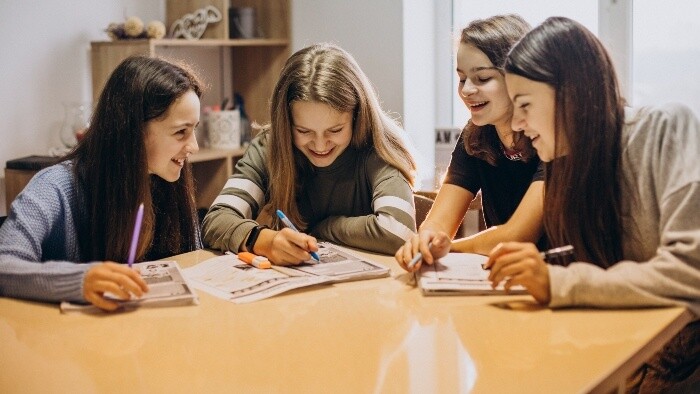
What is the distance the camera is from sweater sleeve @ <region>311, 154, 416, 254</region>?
6.79ft

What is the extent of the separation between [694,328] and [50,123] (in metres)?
2.58

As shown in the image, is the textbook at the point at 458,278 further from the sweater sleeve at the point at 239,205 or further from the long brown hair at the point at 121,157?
the long brown hair at the point at 121,157

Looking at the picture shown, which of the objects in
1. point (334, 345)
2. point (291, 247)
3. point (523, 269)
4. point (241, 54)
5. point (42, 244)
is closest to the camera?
point (334, 345)

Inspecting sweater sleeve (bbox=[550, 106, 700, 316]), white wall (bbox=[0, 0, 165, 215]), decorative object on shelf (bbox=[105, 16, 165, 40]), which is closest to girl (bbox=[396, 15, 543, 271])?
sweater sleeve (bbox=[550, 106, 700, 316])

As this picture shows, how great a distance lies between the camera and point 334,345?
1389 mm

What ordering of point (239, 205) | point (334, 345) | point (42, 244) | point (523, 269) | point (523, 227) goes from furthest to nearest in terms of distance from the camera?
point (239, 205), point (523, 227), point (42, 244), point (523, 269), point (334, 345)

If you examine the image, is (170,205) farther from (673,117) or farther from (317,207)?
(673,117)

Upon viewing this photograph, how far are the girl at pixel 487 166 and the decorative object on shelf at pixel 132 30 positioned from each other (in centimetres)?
168

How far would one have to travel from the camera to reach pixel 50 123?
3389mm

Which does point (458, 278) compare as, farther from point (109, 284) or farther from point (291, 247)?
point (109, 284)

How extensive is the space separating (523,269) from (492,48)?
70cm

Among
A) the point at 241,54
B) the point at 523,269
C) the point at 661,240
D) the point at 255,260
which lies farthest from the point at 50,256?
the point at 241,54

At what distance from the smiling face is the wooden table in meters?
0.31

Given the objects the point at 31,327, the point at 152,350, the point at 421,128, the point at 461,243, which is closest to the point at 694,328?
the point at 461,243
